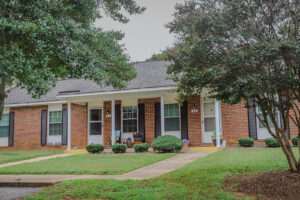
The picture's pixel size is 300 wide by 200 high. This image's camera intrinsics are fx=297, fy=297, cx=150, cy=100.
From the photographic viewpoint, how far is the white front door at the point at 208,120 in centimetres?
1524

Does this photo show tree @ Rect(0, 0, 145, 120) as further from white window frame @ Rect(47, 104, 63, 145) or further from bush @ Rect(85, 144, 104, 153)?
white window frame @ Rect(47, 104, 63, 145)

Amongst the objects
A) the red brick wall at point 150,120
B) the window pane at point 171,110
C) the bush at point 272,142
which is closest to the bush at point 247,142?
the bush at point 272,142

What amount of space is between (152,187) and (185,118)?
9.69 m

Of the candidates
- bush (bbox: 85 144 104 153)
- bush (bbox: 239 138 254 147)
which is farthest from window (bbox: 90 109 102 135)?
bush (bbox: 239 138 254 147)

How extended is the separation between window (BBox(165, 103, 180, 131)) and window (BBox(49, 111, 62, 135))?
6.74 m

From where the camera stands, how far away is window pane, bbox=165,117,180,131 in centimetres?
1581

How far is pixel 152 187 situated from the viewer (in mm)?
6000

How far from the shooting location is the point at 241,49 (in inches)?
217

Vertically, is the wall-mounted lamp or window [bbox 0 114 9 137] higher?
the wall-mounted lamp

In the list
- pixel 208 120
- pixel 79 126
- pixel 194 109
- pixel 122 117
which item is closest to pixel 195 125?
pixel 208 120

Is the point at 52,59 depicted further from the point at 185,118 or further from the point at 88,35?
the point at 185,118

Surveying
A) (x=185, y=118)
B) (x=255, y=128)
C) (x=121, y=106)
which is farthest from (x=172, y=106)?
(x=255, y=128)

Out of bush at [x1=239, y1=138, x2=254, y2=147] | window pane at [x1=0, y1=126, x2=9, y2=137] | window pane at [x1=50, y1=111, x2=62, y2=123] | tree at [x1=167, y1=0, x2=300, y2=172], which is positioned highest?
tree at [x1=167, y1=0, x2=300, y2=172]

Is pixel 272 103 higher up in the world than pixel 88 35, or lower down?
lower down
